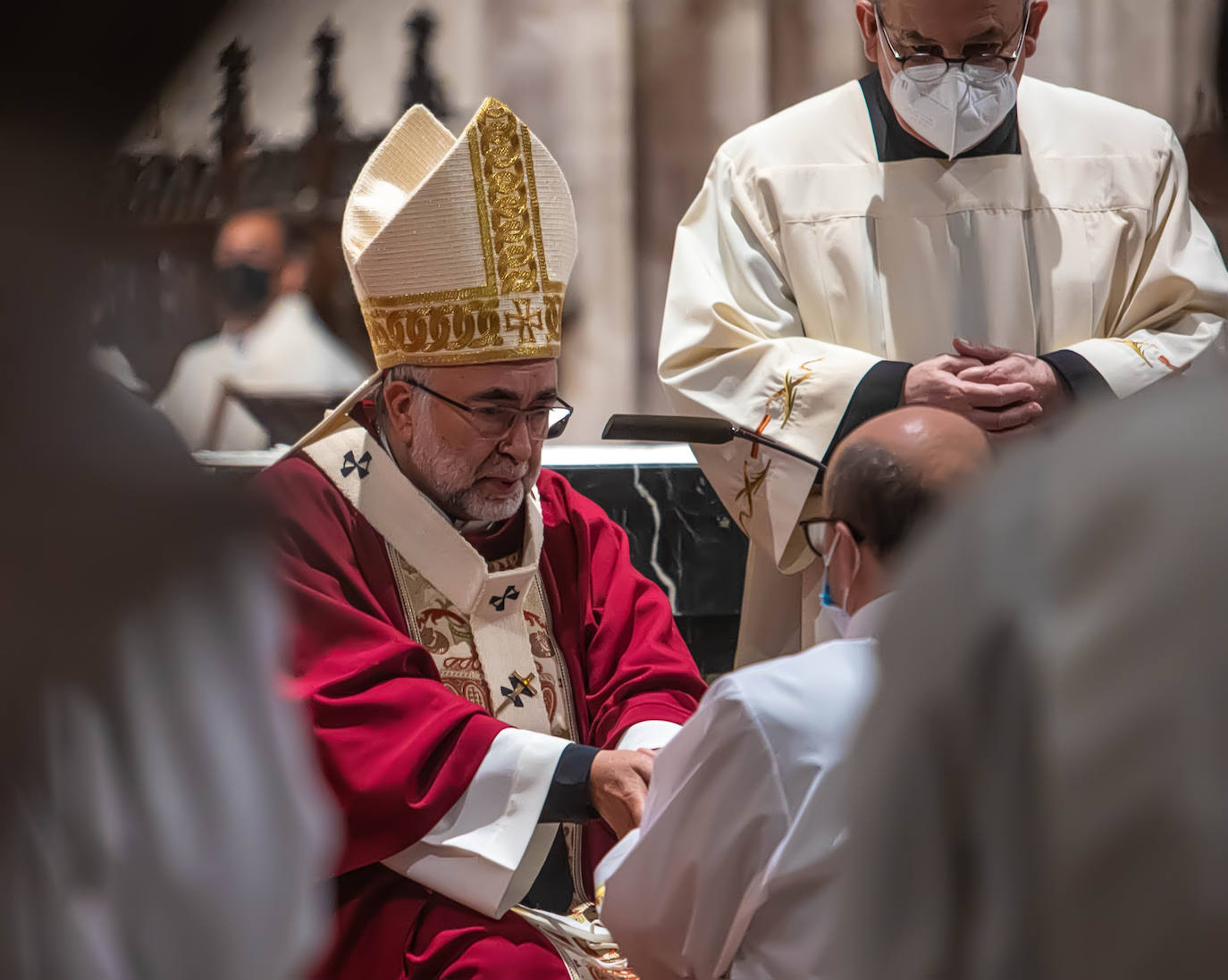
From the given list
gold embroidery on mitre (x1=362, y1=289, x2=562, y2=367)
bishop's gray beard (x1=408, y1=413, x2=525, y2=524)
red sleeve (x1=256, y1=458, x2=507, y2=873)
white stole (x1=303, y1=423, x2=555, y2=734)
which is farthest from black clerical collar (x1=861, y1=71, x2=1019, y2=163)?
red sleeve (x1=256, y1=458, x2=507, y2=873)

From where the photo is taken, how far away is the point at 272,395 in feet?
18.7

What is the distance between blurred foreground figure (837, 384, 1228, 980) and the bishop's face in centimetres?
240

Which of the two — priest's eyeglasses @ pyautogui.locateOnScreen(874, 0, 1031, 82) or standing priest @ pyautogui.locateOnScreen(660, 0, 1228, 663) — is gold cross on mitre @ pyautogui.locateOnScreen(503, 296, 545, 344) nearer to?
standing priest @ pyautogui.locateOnScreen(660, 0, 1228, 663)

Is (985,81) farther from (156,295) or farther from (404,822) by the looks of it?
(156,295)

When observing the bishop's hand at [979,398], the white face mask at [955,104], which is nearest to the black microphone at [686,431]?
the bishop's hand at [979,398]

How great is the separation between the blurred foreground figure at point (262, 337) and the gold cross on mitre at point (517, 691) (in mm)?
2565

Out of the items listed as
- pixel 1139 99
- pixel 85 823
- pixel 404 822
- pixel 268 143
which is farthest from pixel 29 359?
pixel 1139 99

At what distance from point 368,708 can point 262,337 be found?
Result: 9.95 feet

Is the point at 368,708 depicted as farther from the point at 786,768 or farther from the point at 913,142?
the point at 913,142

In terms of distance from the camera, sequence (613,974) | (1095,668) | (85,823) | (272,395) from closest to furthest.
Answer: (1095,668) → (85,823) → (613,974) → (272,395)

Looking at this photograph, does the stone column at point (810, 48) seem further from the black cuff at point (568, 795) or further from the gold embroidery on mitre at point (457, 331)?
the black cuff at point (568, 795)

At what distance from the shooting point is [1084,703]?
38.0 inches

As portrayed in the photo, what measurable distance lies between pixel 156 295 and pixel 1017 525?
471 centimetres

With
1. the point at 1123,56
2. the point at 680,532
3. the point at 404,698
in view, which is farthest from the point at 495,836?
the point at 1123,56
